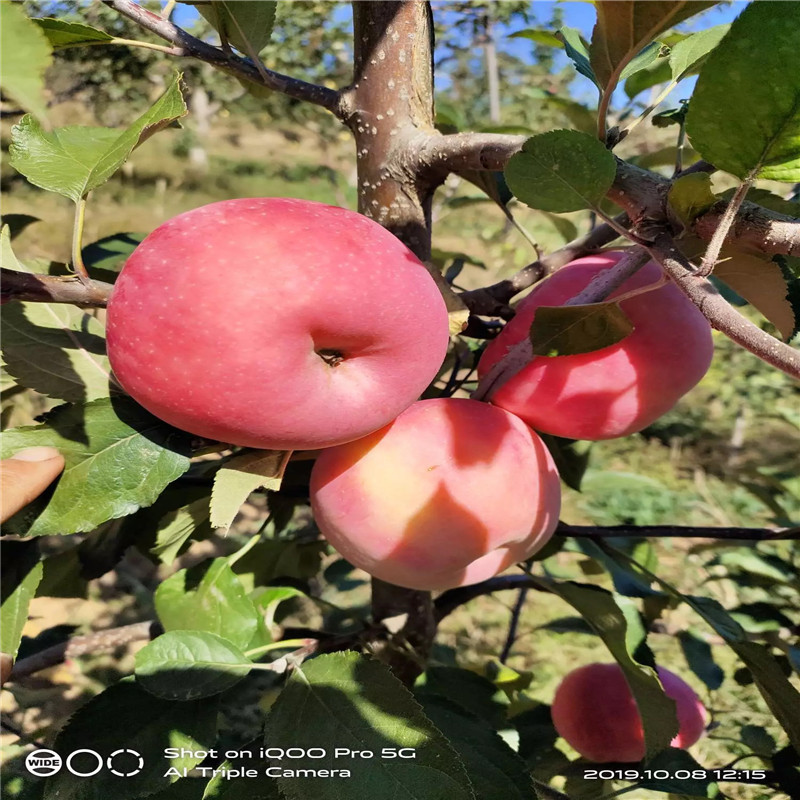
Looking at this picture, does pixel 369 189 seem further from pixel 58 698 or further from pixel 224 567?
pixel 58 698

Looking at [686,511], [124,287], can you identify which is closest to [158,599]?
[124,287]

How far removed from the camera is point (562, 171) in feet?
1.37

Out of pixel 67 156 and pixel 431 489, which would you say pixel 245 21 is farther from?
pixel 431 489

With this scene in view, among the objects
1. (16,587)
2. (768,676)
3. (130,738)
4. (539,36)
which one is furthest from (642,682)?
(539,36)

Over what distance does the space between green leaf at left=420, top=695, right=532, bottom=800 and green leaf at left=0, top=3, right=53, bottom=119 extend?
58cm

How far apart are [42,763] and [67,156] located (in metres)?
0.59

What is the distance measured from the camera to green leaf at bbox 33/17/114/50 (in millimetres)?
560

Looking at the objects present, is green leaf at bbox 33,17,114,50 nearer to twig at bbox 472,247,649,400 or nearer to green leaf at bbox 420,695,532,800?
twig at bbox 472,247,649,400

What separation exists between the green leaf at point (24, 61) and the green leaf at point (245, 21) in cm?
30

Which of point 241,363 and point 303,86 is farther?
point 303,86

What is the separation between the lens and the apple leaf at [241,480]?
535 millimetres

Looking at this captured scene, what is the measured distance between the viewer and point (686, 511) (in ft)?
10.4

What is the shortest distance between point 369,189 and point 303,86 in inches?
4.4

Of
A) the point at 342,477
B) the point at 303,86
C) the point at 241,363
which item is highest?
the point at 303,86
